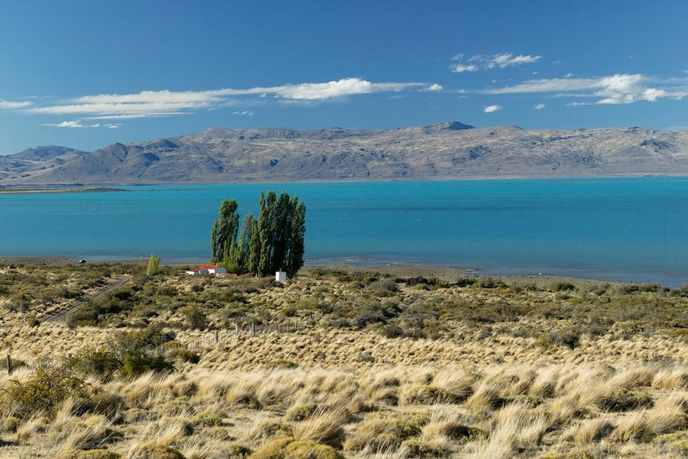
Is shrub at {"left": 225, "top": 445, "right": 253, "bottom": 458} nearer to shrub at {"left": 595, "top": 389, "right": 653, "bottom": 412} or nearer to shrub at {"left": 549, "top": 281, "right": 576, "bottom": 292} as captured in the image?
shrub at {"left": 595, "top": 389, "right": 653, "bottom": 412}

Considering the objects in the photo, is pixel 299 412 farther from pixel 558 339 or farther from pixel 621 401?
pixel 558 339

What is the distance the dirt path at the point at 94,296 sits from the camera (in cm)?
3481

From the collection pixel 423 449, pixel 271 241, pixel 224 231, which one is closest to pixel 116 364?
pixel 423 449

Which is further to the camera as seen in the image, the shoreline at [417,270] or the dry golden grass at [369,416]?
the shoreline at [417,270]

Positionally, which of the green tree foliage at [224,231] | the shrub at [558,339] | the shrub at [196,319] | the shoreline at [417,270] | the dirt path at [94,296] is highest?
the green tree foliage at [224,231]

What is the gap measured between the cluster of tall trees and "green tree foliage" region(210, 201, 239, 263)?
8.14 ft

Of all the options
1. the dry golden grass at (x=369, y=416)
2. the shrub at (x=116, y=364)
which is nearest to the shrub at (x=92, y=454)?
the dry golden grass at (x=369, y=416)

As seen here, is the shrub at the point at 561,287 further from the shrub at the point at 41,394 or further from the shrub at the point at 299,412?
the shrub at the point at 41,394

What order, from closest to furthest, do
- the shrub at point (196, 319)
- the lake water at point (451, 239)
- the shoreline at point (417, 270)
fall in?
1. the shrub at point (196, 319)
2. the shoreline at point (417, 270)
3. the lake water at point (451, 239)

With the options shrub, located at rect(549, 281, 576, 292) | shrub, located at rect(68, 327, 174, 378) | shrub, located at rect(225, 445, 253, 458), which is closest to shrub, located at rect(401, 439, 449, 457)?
shrub, located at rect(225, 445, 253, 458)

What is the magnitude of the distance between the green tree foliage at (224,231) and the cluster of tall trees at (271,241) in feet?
8.14

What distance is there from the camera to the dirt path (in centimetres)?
3481

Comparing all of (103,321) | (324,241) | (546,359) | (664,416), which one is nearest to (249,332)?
(103,321)

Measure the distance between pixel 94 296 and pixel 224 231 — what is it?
18845mm
